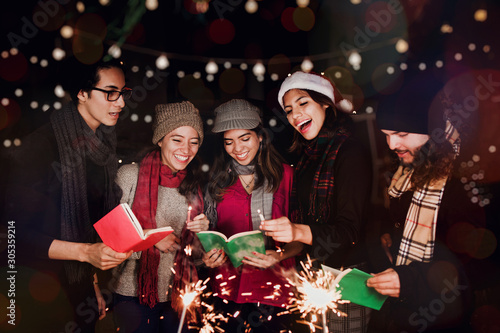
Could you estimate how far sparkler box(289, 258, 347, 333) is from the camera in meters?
1.85

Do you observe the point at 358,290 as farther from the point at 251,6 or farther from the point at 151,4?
the point at 151,4

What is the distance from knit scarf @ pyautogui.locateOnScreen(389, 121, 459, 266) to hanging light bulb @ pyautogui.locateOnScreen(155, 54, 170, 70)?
6.04 feet

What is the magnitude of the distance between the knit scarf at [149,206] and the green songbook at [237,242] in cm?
42

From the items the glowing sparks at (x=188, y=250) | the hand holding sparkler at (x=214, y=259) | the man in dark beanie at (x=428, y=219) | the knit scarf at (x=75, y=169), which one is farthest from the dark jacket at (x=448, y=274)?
the knit scarf at (x=75, y=169)

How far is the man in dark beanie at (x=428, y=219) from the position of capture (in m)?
1.77

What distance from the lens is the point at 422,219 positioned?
1839 mm

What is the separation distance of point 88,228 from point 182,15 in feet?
5.36

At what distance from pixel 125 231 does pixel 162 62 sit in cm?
135

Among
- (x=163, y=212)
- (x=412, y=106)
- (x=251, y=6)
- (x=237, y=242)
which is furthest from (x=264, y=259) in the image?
(x=251, y=6)

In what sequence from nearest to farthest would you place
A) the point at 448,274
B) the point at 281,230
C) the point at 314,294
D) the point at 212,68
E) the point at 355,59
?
1. the point at 448,274
2. the point at 281,230
3. the point at 314,294
4. the point at 355,59
5. the point at 212,68

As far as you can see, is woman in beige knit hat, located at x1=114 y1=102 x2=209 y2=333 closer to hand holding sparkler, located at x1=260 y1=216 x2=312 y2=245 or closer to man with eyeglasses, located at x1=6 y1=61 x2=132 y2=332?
man with eyeglasses, located at x1=6 y1=61 x2=132 y2=332

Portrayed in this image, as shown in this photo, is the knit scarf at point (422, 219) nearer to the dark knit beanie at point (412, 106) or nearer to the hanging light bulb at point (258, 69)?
the dark knit beanie at point (412, 106)

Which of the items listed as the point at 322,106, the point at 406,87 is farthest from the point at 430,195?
the point at 322,106

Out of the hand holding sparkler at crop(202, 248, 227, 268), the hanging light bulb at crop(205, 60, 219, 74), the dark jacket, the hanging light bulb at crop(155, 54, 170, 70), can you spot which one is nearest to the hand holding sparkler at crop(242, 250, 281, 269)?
the hand holding sparkler at crop(202, 248, 227, 268)
